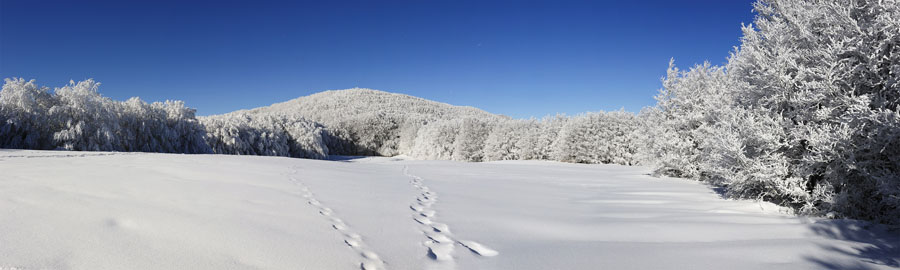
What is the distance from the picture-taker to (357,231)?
3.35m

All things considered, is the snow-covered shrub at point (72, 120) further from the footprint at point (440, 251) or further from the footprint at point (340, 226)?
the footprint at point (440, 251)

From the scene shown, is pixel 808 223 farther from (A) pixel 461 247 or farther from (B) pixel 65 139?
(B) pixel 65 139

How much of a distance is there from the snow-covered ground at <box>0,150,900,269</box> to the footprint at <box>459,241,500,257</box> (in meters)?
0.02

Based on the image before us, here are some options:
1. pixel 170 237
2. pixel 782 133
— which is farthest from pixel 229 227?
pixel 782 133

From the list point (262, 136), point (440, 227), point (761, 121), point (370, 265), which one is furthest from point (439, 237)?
point (262, 136)

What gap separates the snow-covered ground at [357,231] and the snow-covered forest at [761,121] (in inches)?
24.0

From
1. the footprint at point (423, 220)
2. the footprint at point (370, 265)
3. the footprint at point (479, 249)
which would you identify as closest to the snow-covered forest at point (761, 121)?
the footprint at point (479, 249)

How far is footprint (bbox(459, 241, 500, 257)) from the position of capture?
303cm

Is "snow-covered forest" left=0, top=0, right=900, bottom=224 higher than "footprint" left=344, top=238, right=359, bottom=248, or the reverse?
"snow-covered forest" left=0, top=0, right=900, bottom=224

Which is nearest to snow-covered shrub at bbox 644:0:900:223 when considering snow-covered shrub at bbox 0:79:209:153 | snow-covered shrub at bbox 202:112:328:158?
snow-covered shrub at bbox 0:79:209:153

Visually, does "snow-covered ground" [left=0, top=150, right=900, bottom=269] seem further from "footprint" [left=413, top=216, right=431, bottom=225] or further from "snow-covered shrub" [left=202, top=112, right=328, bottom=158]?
"snow-covered shrub" [left=202, top=112, right=328, bottom=158]

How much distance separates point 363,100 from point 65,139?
2870 inches

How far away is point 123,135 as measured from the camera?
805 inches

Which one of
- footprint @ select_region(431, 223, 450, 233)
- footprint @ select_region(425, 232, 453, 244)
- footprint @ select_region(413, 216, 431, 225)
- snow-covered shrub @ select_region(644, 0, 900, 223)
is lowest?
footprint @ select_region(425, 232, 453, 244)
